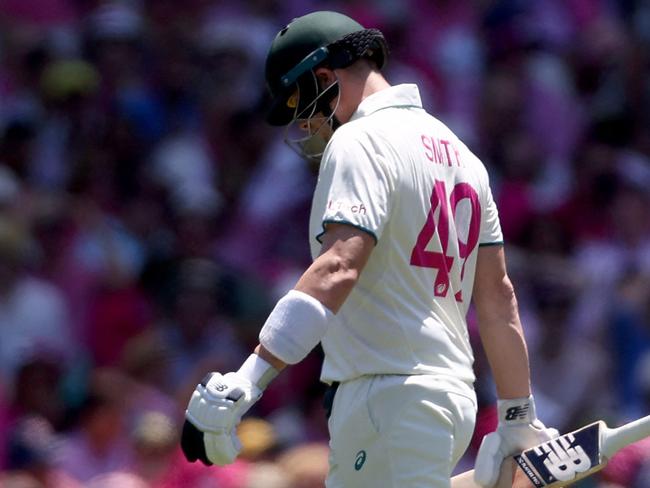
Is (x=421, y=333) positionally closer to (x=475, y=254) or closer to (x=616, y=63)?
(x=475, y=254)

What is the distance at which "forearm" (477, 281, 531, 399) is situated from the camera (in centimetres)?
503

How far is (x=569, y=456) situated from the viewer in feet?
16.2

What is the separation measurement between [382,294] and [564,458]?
2.69 feet

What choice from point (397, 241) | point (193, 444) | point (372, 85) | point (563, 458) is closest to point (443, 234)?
point (397, 241)

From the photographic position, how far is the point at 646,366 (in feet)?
26.6

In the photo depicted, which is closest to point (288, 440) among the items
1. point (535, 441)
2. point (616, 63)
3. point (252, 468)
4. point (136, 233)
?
point (252, 468)

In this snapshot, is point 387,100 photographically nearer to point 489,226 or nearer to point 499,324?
point 489,226

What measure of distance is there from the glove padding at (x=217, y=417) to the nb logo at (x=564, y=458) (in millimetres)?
1050

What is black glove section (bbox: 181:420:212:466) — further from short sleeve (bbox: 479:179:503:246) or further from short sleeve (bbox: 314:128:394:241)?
short sleeve (bbox: 479:179:503:246)

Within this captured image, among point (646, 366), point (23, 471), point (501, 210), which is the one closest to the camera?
point (23, 471)

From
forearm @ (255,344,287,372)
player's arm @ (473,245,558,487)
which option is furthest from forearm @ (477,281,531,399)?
forearm @ (255,344,287,372)

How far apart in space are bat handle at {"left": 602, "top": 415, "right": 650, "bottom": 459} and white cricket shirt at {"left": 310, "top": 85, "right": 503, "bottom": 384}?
1.73 ft

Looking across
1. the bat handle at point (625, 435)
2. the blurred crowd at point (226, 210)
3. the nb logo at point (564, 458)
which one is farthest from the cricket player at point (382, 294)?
the blurred crowd at point (226, 210)

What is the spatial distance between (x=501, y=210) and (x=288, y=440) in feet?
7.16
